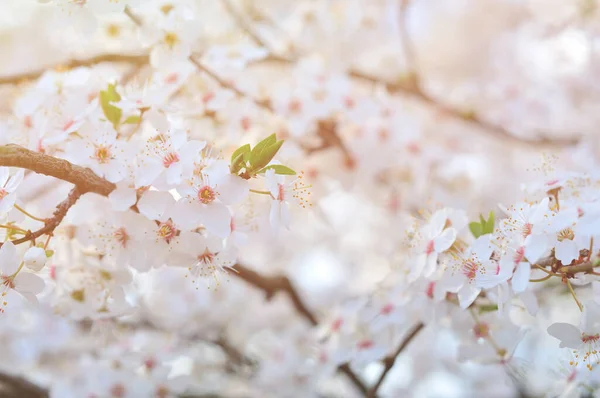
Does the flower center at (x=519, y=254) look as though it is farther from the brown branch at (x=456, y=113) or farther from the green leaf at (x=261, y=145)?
the brown branch at (x=456, y=113)

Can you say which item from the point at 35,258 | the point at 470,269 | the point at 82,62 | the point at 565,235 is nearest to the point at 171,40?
the point at 82,62

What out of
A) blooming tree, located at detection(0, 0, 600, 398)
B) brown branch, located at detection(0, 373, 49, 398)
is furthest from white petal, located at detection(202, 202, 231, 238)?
brown branch, located at detection(0, 373, 49, 398)

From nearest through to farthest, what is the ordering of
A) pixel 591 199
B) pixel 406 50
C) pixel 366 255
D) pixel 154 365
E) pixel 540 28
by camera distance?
pixel 591 199 → pixel 154 365 → pixel 406 50 → pixel 540 28 → pixel 366 255

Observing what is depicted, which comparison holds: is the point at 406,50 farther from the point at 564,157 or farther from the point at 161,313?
the point at 161,313

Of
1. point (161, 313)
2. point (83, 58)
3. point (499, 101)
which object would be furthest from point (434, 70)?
point (83, 58)

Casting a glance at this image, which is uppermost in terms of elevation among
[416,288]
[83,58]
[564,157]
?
[564,157]

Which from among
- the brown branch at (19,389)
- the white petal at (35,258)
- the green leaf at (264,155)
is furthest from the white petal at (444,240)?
the brown branch at (19,389)

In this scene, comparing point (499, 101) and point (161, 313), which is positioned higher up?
point (499, 101)
